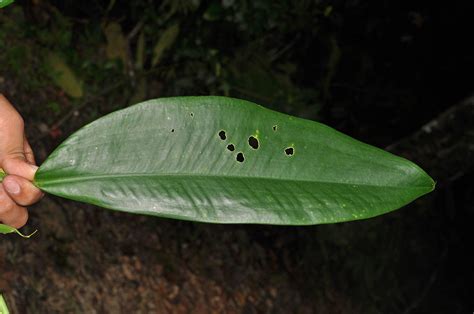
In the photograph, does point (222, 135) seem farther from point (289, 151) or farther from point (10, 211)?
point (10, 211)

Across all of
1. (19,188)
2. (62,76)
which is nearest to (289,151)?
(19,188)

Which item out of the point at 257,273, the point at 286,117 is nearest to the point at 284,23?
the point at 257,273

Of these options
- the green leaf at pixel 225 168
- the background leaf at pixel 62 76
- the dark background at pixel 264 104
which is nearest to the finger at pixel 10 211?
the green leaf at pixel 225 168

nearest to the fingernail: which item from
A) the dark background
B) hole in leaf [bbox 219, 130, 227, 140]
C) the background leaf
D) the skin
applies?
the skin

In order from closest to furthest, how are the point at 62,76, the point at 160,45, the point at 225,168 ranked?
the point at 225,168
the point at 62,76
the point at 160,45

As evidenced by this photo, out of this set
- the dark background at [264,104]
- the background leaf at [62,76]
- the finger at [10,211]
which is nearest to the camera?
the finger at [10,211]

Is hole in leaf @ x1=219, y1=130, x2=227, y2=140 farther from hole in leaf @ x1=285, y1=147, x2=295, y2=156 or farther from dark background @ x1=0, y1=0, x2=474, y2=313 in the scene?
dark background @ x1=0, y1=0, x2=474, y2=313

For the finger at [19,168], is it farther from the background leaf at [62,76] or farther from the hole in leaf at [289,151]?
the background leaf at [62,76]
